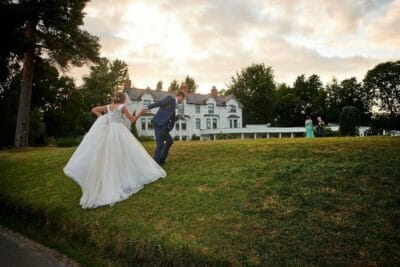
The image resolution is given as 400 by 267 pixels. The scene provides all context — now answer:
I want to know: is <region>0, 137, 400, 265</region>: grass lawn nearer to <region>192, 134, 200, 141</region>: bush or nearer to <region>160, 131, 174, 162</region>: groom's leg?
<region>160, 131, 174, 162</region>: groom's leg

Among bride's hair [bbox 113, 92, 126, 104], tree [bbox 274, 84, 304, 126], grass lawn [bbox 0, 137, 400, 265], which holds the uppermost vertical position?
tree [bbox 274, 84, 304, 126]

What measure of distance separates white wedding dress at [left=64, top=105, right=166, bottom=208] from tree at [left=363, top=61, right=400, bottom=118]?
8650 cm

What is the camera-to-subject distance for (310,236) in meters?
6.89

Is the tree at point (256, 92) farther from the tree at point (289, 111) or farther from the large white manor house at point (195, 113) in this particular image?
the large white manor house at point (195, 113)

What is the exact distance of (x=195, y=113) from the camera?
229 feet

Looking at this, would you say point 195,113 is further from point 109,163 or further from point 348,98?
point 109,163

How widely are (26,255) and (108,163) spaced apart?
2.94 metres

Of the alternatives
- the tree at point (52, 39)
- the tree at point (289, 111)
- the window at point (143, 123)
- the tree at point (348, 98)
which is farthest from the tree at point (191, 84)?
the tree at point (52, 39)

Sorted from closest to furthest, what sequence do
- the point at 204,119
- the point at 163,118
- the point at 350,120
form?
the point at 163,118
the point at 350,120
the point at 204,119

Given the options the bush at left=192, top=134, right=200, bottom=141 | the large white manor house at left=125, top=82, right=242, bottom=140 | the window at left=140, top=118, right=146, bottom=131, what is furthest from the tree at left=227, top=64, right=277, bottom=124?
the window at left=140, top=118, right=146, bottom=131

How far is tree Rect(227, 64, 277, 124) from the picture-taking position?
97062 mm

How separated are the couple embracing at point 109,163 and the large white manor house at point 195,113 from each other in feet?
169

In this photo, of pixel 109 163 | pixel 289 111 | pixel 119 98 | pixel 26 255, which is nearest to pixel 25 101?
pixel 119 98

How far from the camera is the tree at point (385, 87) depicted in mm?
83250
